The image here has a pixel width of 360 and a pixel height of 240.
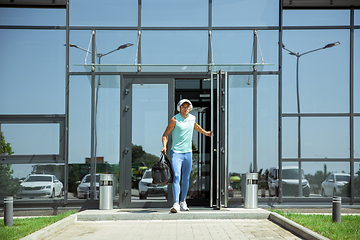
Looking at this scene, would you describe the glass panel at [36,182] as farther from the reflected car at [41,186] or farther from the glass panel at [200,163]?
the glass panel at [200,163]

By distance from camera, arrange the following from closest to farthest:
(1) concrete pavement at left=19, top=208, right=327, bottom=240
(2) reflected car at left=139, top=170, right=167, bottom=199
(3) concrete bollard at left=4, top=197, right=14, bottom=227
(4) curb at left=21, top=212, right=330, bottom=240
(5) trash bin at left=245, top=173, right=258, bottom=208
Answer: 1. (4) curb at left=21, top=212, right=330, bottom=240
2. (1) concrete pavement at left=19, top=208, right=327, bottom=240
3. (3) concrete bollard at left=4, top=197, right=14, bottom=227
4. (5) trash bin at left=245, top=173, right=258, bottom=208
5. (2) reflected car at left=139, top=170, right=167, bottom=199

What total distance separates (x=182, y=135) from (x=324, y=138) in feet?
10.4

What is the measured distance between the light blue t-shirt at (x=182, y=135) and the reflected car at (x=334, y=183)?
10.2 feet

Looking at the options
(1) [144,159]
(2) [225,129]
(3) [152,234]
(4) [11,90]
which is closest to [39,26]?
(4) [11,90]

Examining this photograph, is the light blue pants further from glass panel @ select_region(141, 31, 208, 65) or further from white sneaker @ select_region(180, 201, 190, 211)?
glass panel @ select_region(141, 31, 208, 65)

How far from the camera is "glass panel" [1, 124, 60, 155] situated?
902cm

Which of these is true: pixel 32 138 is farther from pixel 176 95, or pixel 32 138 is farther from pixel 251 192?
pixel 251 192

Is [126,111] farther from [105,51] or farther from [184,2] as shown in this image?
[184,2]

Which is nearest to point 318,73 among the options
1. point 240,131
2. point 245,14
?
point 245,14

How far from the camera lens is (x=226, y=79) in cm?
854

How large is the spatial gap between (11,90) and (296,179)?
6.11 m

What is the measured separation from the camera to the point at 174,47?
9.43 m

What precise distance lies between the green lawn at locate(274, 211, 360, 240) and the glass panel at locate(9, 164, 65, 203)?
4.43m

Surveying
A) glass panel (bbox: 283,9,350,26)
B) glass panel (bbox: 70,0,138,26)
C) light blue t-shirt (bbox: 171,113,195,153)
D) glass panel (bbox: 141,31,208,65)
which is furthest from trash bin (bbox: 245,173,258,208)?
glass panel (bbox: 70,0,138,26)
